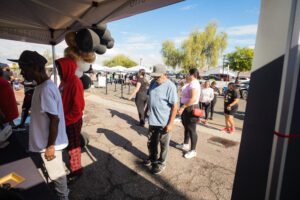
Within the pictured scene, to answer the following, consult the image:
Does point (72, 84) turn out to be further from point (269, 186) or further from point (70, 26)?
point (269, 186)

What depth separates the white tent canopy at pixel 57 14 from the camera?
8.82 feet

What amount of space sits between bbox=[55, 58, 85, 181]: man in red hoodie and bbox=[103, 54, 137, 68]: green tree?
76889 mm

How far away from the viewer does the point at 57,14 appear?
3.72 metres

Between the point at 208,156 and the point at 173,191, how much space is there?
5.28ft

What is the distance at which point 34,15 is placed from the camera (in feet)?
12.1

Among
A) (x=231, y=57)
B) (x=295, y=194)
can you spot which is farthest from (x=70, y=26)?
(x=231, y=57)

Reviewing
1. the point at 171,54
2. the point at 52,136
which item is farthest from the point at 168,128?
the point at 171,54

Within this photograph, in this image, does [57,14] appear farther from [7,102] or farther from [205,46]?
[205,46]

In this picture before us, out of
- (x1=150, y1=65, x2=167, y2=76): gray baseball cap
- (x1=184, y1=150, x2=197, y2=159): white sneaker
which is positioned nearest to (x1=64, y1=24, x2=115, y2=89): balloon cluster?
(x1=150, y1=65, x2=167, y2=76): gray baseball cap

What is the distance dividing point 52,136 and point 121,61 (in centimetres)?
8170

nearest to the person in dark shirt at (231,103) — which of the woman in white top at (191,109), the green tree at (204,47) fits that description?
the woman in white top at (191,109)

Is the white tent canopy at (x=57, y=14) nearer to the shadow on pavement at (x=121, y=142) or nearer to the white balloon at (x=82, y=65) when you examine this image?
the white balloon at (x=82, y=65)

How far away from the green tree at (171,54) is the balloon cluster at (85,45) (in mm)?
39776

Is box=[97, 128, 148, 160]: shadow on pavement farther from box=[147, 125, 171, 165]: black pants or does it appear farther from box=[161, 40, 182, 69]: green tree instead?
box=[161, 40, 182, 69]: green tree
